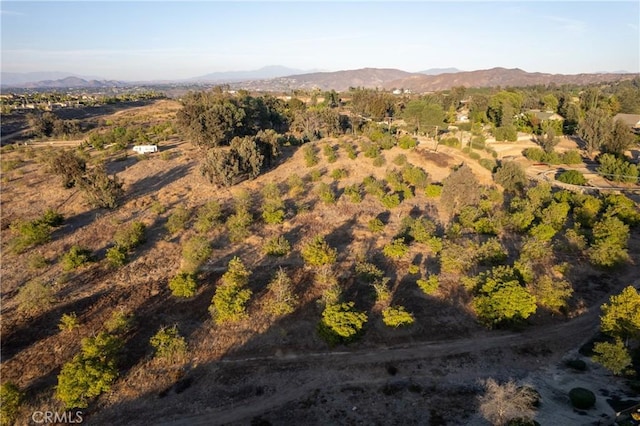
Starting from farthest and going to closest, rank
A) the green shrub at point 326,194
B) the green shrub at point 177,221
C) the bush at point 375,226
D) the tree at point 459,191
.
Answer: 1. the green shrub at point 326,194
2. the tree at point 459,191
3. the bush at point 375,226
4. the green shrub at point 177,221

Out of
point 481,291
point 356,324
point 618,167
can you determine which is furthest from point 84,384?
point 618,167

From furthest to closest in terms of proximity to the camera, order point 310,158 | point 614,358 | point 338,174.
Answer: point 310,158, point 338,174, point 614,358

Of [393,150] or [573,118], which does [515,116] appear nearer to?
[573,118]

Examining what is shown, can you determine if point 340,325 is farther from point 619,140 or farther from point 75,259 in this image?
point 619,140

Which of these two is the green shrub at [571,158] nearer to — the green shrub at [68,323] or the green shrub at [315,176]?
the green shrub at [315,176]

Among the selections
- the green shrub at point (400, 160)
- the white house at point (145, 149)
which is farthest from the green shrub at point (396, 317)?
the white house at point (145, 149)

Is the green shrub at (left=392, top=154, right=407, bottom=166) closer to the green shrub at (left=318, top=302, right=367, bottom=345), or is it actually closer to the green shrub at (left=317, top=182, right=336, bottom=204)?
the green shrub at (left=317, top=182, right=336, bottom=204)

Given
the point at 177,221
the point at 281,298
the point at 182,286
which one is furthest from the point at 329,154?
the point at 182,286
